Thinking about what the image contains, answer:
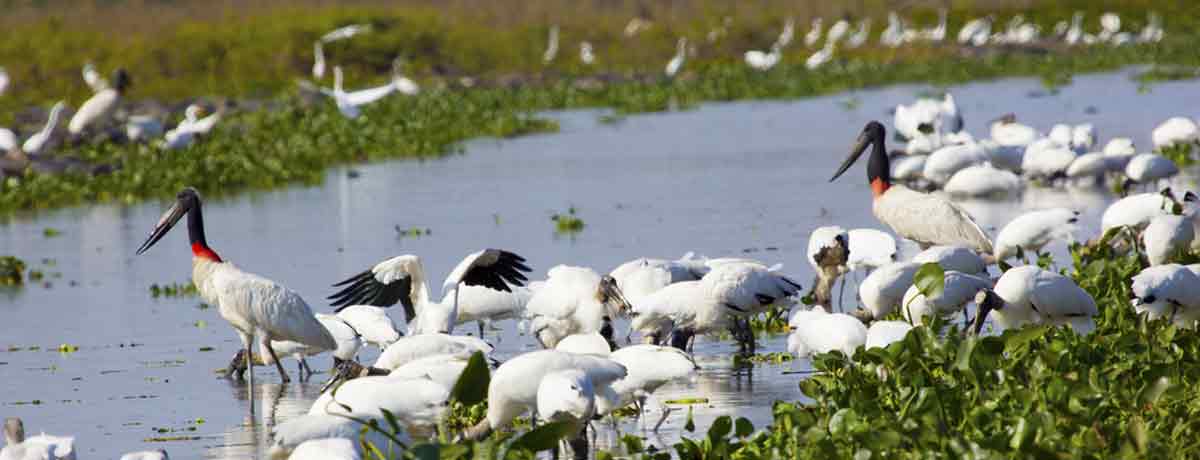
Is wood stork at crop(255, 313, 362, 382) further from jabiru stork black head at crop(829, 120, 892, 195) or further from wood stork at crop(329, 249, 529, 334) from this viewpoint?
jabiru stork black head at crop(829, 120, 892, 195)

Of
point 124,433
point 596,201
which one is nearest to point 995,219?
point 596,201

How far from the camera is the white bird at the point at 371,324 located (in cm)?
973

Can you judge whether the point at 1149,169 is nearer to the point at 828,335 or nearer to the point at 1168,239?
the point at 1168,239

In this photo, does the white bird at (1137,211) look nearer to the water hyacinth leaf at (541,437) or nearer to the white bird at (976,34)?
the water hyacinth leaf at (541,437)

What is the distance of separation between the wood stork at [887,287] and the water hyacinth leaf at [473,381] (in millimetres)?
3426

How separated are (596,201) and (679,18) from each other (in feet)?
157

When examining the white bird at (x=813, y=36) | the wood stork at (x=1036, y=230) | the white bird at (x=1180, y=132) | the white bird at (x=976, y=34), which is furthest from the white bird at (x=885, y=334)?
the white bird at (x=813, y=36)

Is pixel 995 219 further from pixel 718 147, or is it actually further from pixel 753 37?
pixel 753 37

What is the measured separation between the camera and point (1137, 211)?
11438 millimetres

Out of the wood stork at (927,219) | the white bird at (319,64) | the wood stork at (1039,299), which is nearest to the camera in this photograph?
the wood stork at (1039,299)

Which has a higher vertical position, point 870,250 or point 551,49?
point 551,49

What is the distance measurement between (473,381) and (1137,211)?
20.7 feet

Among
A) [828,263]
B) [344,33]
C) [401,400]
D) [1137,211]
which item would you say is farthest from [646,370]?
[344,33]

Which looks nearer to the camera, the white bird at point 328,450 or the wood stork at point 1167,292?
the white bird at point 328,450
